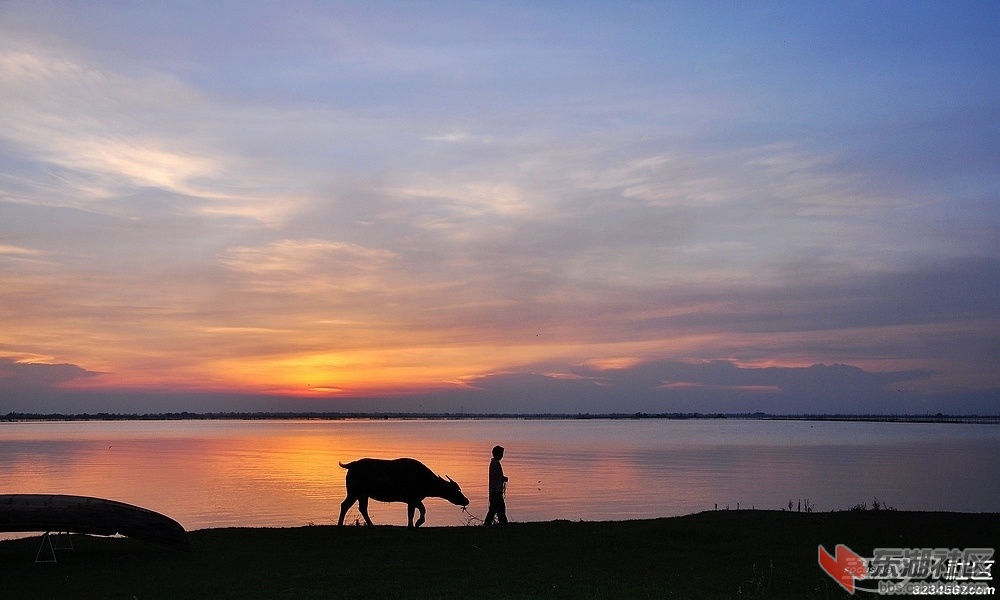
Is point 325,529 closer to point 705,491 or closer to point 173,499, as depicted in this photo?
point 173,499

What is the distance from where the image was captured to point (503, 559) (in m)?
16.3

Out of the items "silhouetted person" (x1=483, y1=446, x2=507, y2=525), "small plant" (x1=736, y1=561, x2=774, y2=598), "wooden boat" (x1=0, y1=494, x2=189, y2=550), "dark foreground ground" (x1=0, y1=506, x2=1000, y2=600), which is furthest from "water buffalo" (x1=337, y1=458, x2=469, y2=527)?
"small plant" (x1=736, y1=561, x2=774, y2=598)

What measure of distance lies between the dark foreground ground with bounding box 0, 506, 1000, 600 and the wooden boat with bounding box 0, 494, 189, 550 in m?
0.52

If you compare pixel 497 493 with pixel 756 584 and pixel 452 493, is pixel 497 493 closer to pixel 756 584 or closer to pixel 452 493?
pixel 452 493

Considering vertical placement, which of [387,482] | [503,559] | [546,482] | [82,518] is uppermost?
[387,482]

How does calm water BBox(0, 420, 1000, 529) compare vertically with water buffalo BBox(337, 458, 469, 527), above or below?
below

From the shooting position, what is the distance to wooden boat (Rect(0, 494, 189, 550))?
1661 cm

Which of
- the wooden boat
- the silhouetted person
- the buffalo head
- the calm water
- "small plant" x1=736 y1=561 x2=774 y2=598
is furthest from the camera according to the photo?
the calm water

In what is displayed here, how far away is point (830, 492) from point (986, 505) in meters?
7.97

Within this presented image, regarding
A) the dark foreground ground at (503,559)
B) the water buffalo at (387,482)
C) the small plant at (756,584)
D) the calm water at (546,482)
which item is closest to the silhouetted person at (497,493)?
the dark foreground ground at (503,559)

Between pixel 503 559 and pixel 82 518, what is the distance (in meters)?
Answer: 8.40

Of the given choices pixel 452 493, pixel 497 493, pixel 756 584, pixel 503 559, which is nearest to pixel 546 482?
pixel 452 493

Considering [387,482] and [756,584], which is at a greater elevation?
[387,482]

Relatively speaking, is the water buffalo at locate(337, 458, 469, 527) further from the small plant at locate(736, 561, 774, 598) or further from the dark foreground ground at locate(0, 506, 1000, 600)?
the small plant at locate(736, 561, 774, 598)
